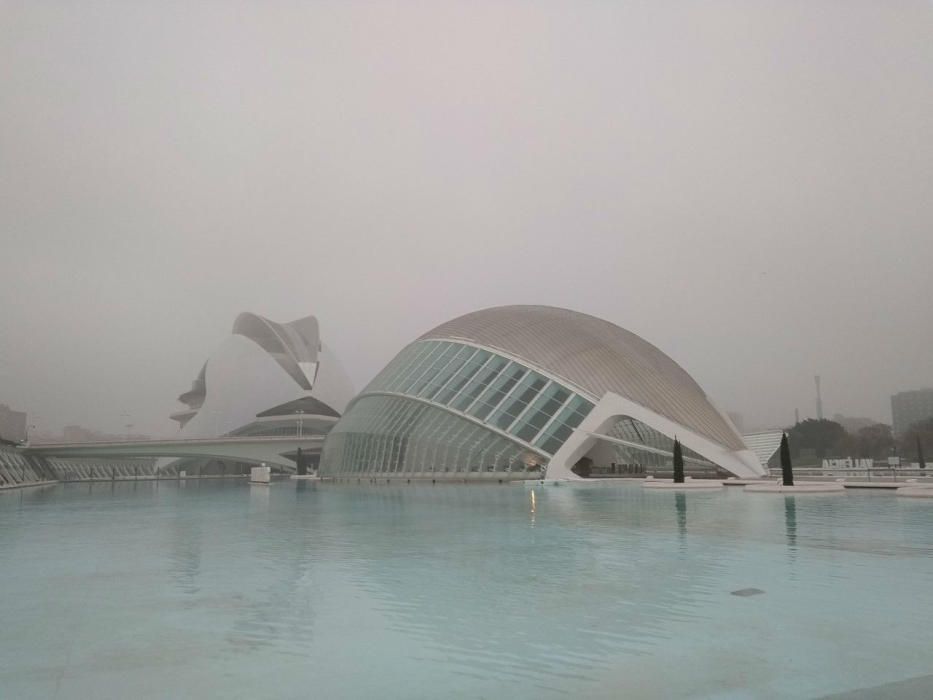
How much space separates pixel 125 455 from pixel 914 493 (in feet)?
252

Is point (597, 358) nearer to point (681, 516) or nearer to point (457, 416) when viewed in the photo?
point (457, 416)

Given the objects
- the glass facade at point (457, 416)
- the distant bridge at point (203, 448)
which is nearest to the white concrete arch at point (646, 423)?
the glass facade at point (457, 416)

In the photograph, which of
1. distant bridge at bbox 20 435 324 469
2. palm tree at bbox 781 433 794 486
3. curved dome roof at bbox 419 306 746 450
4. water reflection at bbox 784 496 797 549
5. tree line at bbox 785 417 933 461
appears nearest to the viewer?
water reflection at bbox 784 496 797 549

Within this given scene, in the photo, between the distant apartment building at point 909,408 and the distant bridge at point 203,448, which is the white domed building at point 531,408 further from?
the distant apartment building at point 909,408

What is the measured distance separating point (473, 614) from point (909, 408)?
319 feet

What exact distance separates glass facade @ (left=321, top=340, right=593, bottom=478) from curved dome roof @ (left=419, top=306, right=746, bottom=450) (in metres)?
1.00

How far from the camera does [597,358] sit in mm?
35219

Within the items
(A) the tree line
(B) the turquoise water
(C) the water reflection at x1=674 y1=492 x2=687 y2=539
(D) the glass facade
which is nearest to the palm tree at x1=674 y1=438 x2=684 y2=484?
(D) the glass facade

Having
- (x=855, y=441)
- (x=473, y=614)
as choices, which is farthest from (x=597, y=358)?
(x=855, y=441)

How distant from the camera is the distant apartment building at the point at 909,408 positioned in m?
83.3

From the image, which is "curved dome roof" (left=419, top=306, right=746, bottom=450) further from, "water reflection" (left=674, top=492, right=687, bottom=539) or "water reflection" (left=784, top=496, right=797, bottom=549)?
"water reflection" (left=784, top=496, right=797, bottom=549)

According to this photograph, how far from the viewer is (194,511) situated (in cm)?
2022

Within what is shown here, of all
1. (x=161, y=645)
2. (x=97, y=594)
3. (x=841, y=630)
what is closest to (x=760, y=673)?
(x=841, y=630)

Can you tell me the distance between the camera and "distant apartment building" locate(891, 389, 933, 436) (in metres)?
83.3
